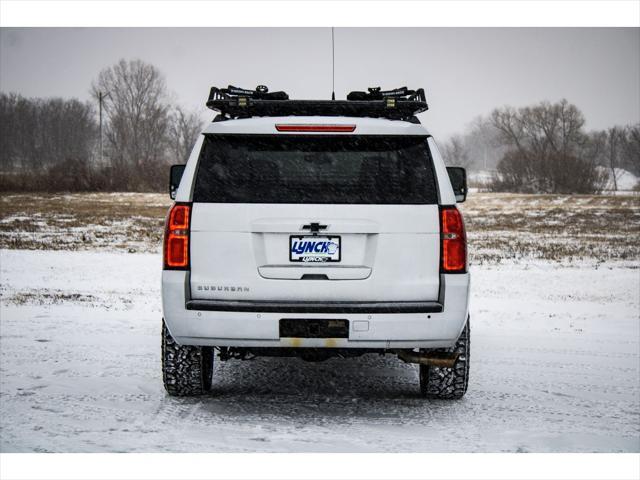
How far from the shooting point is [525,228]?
955 inches

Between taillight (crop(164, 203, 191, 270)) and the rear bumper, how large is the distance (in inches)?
2.4

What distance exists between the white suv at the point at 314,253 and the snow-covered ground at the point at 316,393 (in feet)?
1.83

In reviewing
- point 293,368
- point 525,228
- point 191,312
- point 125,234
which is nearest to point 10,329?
point 293,368

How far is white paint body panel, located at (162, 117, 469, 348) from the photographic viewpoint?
14.1 feet

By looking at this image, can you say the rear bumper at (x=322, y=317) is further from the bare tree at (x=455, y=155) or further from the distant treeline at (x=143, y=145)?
the bare tree at (x=455, y=155)

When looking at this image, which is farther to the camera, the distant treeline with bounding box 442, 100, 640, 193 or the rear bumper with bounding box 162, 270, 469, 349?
the distant treeline with bounding box 442, 100, 640, 193

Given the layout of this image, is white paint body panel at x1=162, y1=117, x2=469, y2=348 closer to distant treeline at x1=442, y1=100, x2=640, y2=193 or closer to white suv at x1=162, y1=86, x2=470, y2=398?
white suv at x1=162, y1=86, x2=470, y2=398

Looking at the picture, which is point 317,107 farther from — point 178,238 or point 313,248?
point 178,238

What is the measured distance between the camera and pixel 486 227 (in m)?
24.9

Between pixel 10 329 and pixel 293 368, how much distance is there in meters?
3.33

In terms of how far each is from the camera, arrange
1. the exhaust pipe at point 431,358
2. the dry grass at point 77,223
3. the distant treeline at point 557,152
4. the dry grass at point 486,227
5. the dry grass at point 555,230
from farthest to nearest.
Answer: the distant treeline at point 557,152
the dry grass at point 77,223
the dry grass at point 486,227
the dry grass at point 555,230
the exhaust pipe at point 431,358

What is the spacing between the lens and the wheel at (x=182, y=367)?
4926 mm

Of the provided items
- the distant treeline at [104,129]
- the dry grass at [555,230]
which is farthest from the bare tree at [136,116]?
the dry grass at [555,230]

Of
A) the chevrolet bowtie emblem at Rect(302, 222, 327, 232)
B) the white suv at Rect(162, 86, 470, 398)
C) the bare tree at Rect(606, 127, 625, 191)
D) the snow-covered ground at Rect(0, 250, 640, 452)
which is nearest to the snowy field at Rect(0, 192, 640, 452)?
the snow-covered ground at Rect(0, 250, 640, 452)
